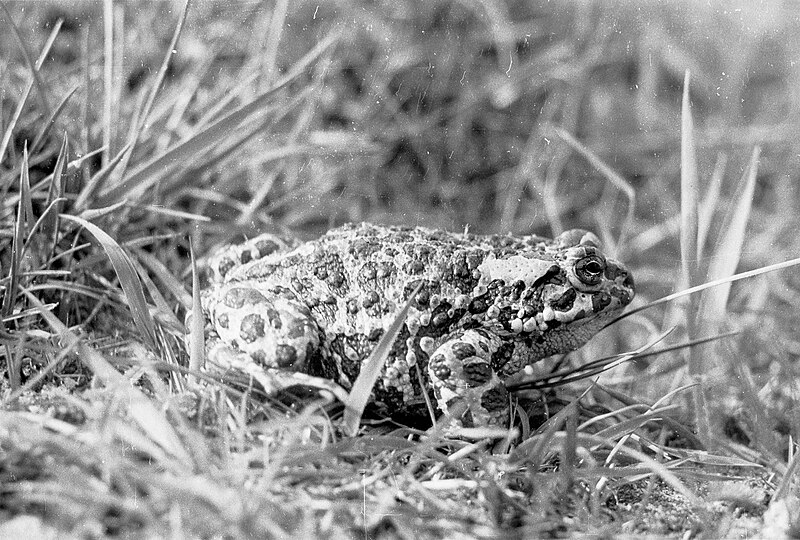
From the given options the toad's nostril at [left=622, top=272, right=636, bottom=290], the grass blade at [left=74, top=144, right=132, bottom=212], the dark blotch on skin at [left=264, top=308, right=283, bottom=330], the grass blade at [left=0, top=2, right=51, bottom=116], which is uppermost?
the grass blade at [left=0, top=2, right=51, bottom=116]

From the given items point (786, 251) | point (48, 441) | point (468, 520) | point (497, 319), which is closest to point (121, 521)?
point (48, 441)

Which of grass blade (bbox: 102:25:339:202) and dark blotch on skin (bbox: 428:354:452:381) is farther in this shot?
grass blade (bbox: 102:25:339:202)

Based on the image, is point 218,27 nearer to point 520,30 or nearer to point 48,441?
point 520,30

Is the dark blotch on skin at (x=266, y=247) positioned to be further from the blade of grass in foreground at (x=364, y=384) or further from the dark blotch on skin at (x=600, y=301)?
the dark blotch on skin at (x=600, y=301)

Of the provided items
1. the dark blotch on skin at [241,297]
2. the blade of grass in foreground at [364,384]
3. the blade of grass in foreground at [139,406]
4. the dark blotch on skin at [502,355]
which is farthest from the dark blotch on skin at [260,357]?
the dark blotch on skin at [502,355]

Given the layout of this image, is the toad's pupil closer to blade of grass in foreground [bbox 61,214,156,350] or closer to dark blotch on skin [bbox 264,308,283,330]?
dark blotch on skin [bbox 264,308,283,330]

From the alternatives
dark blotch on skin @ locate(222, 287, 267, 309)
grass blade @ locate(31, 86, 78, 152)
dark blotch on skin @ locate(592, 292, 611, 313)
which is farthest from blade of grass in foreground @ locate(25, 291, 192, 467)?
dark blotch on skin @ locate(592, 292, 611, 313)

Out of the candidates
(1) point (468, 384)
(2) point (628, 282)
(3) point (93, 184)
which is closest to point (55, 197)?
(3) point (93, 184)
